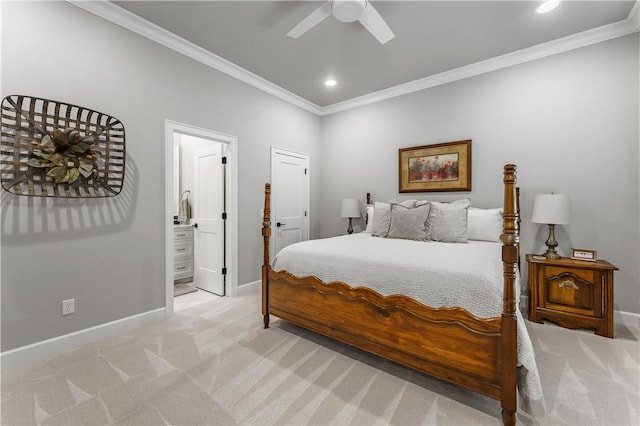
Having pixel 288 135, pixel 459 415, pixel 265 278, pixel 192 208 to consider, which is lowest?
pixel 459 415

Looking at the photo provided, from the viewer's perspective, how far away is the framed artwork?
357cm

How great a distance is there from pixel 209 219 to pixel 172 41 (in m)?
2.11

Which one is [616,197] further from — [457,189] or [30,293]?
[30,293]

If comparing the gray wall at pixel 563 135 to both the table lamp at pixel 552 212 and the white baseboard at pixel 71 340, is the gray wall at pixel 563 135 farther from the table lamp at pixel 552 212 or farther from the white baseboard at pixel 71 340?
the white baseboard at pixel 71 340

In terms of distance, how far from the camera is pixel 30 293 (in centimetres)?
213

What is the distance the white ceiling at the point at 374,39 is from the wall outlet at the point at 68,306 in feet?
8.45

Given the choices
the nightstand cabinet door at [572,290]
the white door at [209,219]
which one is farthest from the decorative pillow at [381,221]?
the white door at [209,219]

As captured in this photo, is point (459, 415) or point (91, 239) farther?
point (91, 239)

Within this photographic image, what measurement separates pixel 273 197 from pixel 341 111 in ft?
6.33

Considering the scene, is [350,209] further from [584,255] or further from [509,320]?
[509,320]

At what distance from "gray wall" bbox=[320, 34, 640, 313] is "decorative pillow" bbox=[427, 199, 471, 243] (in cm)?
71

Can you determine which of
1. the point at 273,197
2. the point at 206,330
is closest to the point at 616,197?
the point at 273,197

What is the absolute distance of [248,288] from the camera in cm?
381

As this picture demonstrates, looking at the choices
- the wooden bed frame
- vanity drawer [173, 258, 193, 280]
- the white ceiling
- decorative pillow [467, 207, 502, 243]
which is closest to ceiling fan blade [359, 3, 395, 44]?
the white ceiling
